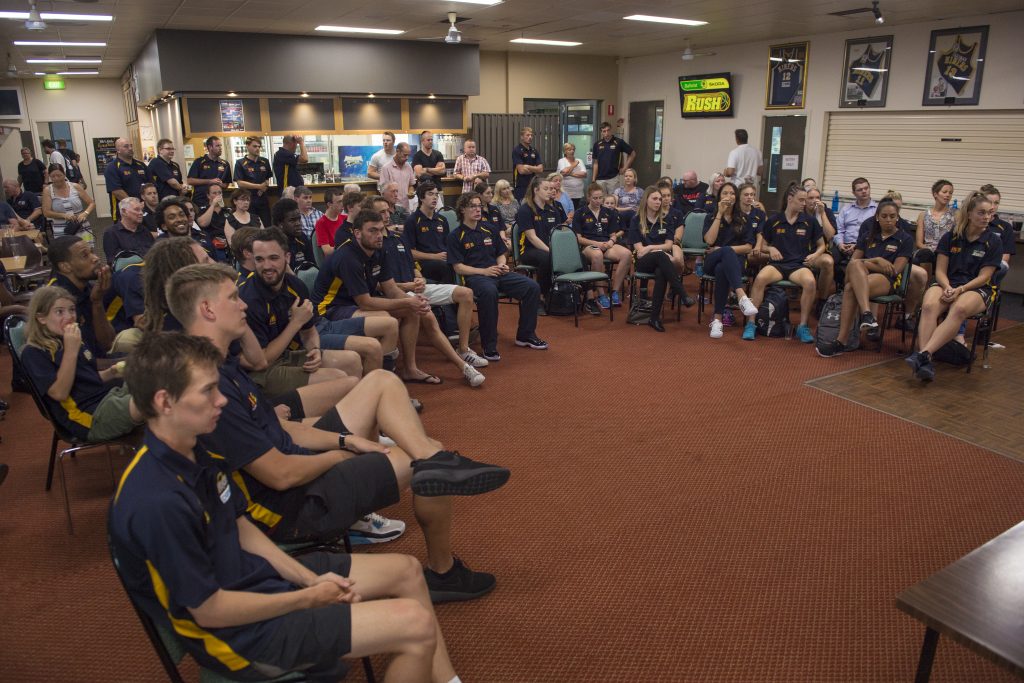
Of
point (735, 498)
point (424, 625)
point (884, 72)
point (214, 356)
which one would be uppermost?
point (884, 72)

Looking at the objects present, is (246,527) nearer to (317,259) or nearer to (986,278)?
(317,259)

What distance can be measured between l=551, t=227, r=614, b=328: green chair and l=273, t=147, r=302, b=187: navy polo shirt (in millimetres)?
4510

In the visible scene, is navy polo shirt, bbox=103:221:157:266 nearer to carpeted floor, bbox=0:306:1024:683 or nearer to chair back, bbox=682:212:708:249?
carpeted floor, bbox=0:306:1024:683

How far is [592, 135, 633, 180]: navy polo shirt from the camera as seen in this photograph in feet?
39.6

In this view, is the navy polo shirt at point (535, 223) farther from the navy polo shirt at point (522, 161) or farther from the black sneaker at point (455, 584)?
the black sneaker at point (455, 584)

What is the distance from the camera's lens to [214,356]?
1753 millimetres

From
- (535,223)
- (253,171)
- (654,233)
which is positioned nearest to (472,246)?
(535,223)

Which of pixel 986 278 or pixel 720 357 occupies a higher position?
pixel 986 278

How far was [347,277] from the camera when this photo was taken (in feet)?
15.4

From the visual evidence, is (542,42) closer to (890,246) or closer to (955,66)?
(955,66)

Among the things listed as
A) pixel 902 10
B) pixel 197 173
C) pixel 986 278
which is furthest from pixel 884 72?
pixel 197 173

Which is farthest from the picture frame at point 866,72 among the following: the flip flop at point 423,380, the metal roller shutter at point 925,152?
the flip flop at point 423,380

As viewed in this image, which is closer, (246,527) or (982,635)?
(982,635)

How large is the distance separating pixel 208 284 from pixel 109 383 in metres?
1.46
